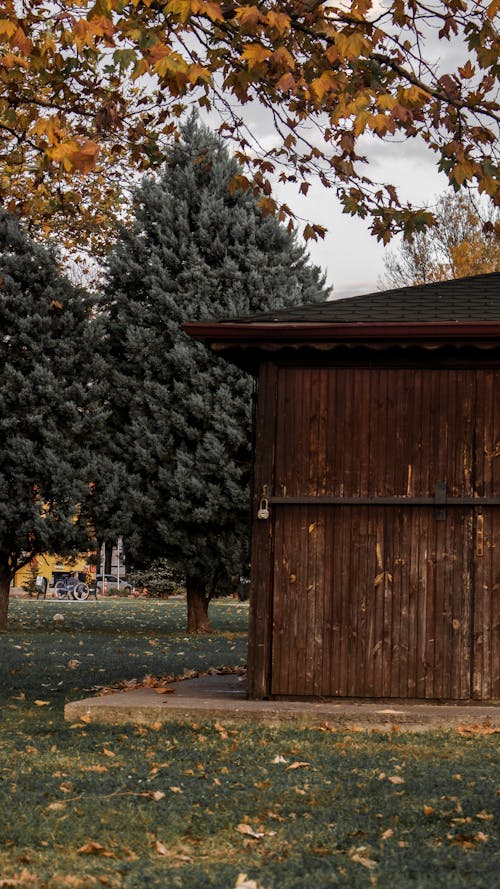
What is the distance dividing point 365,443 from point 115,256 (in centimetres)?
1480

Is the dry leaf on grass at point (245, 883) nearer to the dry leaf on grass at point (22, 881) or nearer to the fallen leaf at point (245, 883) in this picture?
the fallen leaf at point (245, 883)

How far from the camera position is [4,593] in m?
22.9

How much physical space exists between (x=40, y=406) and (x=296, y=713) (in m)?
14.5

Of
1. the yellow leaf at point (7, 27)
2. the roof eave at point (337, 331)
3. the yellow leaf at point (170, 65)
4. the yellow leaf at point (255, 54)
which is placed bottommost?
the roof eave at point (337, 331)

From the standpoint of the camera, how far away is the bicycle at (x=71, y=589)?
43.9 m

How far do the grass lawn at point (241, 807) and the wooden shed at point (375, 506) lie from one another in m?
1.08

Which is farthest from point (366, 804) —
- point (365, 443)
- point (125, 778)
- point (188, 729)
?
point (365, 443)

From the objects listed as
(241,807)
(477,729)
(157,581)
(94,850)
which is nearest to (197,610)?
(477,729)

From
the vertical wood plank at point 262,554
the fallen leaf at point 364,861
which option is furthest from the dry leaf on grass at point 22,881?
the vertical wood plank at point 262,554

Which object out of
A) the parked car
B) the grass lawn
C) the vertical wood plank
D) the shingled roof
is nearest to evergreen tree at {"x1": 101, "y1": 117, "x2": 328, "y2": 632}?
the shingled roof

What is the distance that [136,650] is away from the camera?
17703mm

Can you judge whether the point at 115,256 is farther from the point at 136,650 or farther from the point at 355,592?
the point at 355,592

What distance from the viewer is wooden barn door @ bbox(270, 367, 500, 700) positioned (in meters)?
9.63

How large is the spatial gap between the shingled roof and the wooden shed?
0.06 m
